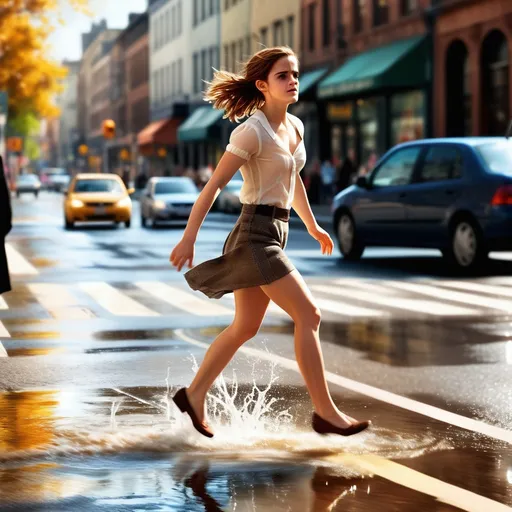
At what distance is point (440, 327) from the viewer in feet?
41.8

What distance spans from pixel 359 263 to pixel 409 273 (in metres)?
2.24

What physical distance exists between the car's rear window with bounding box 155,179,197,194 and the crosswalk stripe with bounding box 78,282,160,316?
22716mm

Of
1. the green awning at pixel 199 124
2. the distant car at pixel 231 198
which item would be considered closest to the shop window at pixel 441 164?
the distant car at pixel 231 198

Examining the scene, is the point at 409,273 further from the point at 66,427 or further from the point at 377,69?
the point at 377,69

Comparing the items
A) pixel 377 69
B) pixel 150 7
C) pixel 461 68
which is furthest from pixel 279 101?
pixel 150 7

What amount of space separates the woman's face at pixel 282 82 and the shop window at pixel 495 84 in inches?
1087

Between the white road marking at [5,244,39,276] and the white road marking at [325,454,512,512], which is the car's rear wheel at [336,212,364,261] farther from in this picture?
the white road marking at [325,454,512,512]

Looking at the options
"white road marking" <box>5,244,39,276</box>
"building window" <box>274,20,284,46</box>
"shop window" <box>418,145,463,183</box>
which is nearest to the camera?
"shop window" <box>418,145,463,183</box>

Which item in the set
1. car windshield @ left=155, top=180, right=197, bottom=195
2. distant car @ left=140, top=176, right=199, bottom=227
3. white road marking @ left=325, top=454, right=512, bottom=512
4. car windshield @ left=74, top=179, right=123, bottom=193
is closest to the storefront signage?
distant car @ left=140, top=176, right=199, bottom=227

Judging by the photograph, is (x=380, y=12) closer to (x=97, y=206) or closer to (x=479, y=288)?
(x=97, y=206)

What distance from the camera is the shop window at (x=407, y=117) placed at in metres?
40.6

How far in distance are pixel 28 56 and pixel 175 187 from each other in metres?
19.5

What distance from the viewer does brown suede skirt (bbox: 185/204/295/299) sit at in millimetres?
7012

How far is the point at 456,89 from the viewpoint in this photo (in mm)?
38125
